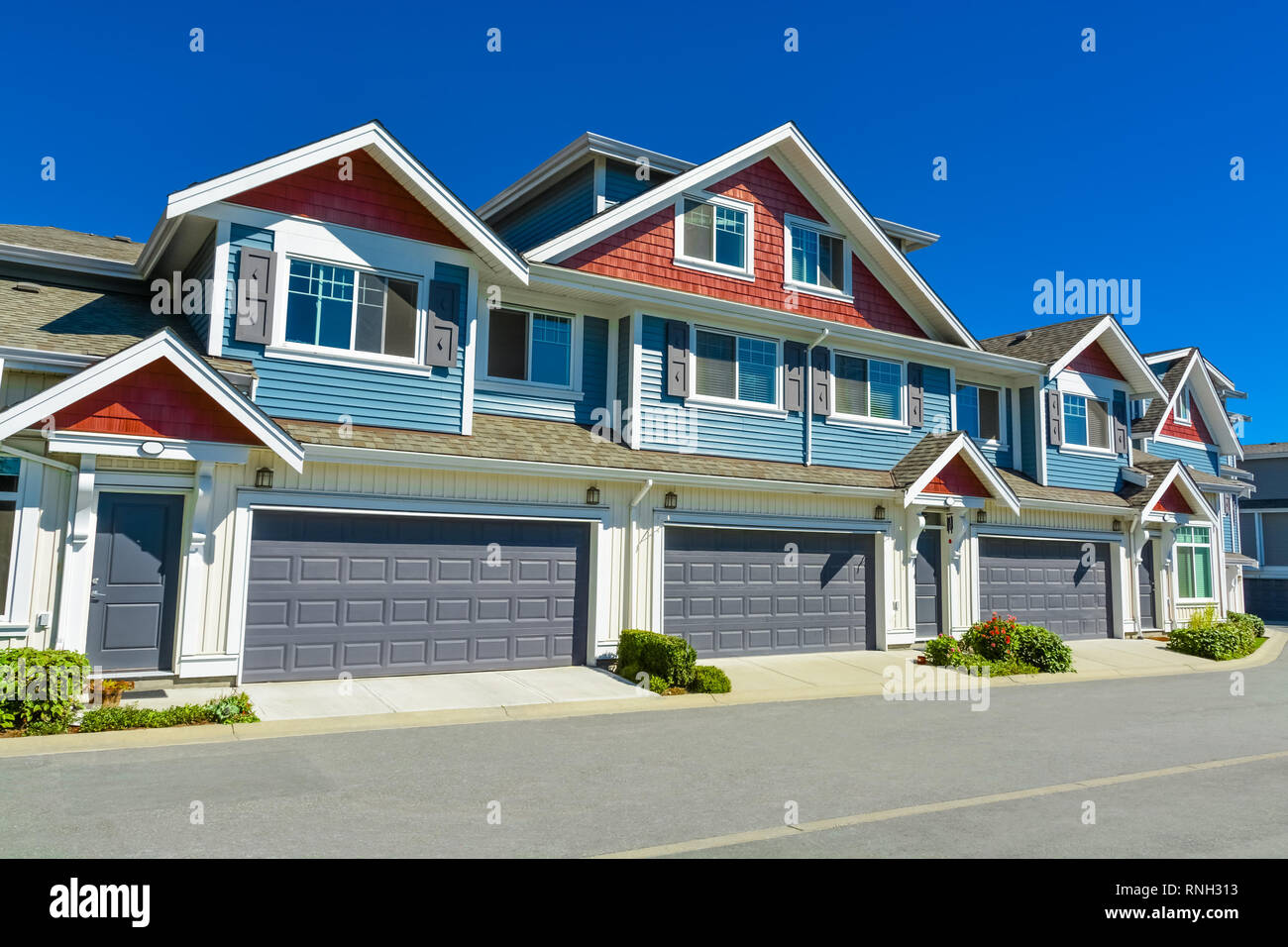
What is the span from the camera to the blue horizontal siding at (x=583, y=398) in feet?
49.7

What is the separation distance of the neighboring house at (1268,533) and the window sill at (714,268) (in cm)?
2572

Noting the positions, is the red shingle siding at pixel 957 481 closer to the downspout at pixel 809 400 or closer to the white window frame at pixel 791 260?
the downspout at pixel 809 400

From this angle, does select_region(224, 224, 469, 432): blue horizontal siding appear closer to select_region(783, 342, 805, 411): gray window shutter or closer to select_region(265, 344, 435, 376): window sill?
select_region(265, 344, 435, 376): window sill

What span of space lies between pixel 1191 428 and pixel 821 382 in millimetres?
15310

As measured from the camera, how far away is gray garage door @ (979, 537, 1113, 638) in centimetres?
2003

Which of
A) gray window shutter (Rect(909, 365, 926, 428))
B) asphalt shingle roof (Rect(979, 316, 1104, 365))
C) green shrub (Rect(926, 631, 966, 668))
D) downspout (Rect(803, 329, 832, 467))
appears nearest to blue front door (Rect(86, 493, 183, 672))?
downspout (Rect(803, 329, 832, 467))

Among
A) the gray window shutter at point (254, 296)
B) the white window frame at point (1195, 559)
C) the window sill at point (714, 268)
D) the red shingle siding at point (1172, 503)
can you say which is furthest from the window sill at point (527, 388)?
the white window frame at point (1195, 559)

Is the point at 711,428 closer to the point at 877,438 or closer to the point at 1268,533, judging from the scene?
the point at 877,438

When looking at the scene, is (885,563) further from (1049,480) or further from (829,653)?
(1049,480)

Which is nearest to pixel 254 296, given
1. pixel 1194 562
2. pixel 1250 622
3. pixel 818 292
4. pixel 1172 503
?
pixel 818 292

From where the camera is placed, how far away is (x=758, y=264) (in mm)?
17875
